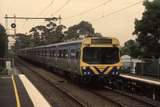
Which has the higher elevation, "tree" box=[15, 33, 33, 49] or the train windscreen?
"tree" box=[15, 33, 33, 49]

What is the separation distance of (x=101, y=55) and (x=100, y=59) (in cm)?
21

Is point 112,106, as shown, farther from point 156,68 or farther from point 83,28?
point 83,28

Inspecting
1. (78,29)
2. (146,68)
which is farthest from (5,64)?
(78,29)

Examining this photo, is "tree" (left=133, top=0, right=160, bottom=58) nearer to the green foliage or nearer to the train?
the train

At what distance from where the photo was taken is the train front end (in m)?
25.8

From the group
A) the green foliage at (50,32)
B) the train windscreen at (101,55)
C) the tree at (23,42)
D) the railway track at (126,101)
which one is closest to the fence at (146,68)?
the train windscreen at (101,55)

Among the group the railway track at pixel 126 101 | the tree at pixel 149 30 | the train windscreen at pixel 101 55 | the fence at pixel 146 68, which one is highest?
the tree at pixel 149 30

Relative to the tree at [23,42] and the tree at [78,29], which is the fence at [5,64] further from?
the tree at [23,42]

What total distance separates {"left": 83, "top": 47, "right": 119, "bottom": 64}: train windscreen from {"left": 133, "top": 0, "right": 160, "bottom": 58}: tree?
53.9ft

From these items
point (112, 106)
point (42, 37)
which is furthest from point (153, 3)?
point (42, 37)

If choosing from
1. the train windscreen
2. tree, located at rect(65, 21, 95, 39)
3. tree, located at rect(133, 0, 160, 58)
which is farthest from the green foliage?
the train windscreen

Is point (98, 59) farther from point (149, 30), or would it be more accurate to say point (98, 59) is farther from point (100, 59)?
point (149, 30)

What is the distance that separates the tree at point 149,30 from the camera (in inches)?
1686

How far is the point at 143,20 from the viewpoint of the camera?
4472cm
